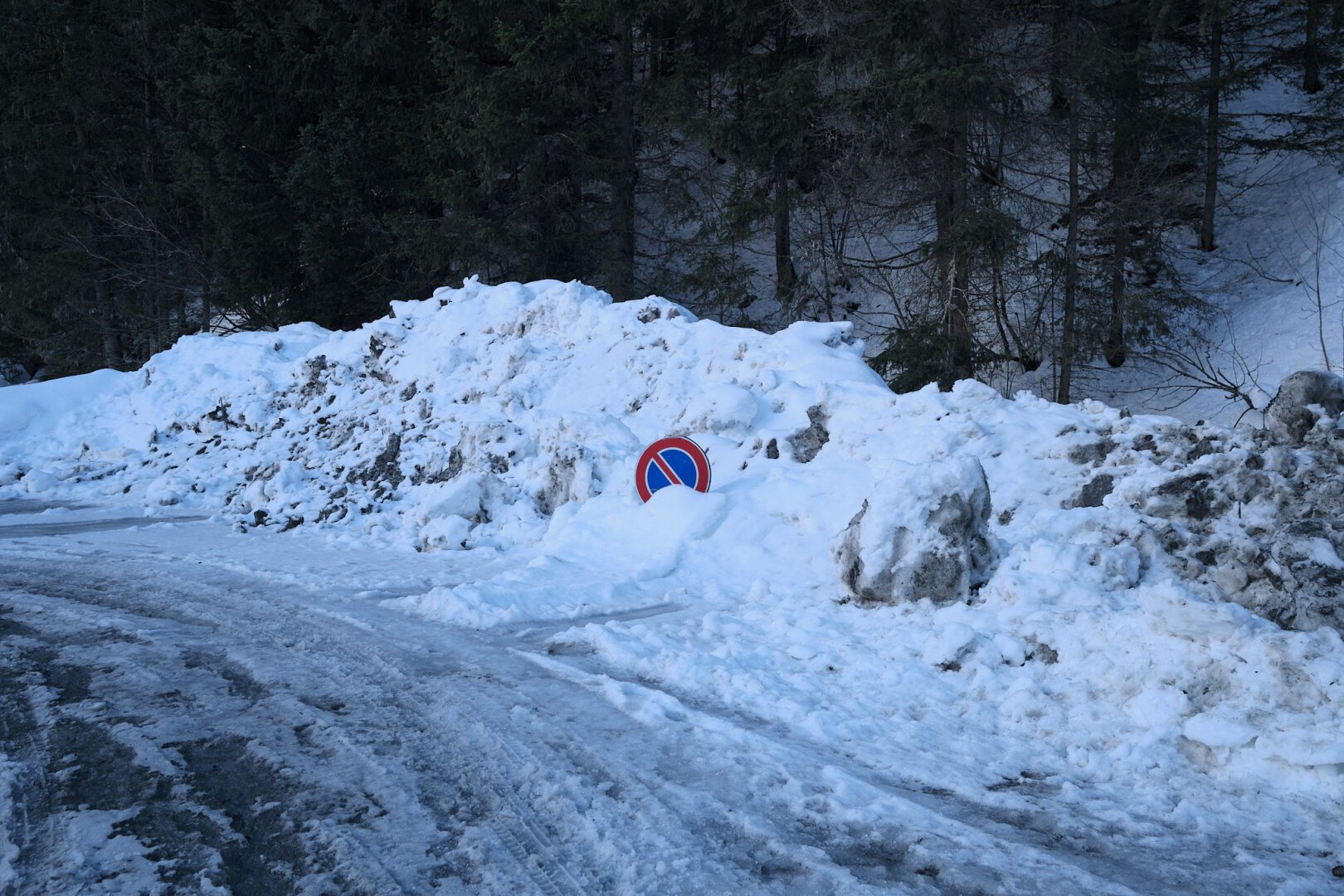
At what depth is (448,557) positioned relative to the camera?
720cm

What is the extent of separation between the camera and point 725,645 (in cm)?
477

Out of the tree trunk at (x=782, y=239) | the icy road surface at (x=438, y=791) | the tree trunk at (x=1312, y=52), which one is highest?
the tree trunk at (x=1312, y=52)

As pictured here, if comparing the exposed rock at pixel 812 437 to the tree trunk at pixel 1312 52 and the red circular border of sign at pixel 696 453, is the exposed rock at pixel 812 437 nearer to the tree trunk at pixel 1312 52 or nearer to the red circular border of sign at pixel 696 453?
the red circular border of sign at pixel 696 453

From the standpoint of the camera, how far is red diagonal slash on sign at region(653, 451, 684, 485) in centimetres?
726

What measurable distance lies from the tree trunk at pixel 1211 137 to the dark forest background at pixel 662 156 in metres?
0.11

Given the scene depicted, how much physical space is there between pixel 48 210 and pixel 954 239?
69.7 ft

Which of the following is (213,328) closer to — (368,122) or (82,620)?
(368,122)

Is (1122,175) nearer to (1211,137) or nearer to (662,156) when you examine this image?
(1211,137)

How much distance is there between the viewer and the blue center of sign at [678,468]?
7.21 meters

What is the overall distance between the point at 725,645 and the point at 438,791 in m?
1.93

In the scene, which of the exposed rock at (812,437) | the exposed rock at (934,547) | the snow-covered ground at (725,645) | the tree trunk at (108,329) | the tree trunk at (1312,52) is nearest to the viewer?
the snow-covered ground at (725,645)

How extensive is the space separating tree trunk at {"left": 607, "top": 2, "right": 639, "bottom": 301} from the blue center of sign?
9.03 m

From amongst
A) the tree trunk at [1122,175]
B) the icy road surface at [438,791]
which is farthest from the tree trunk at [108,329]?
the tree trunk at [1122,175]

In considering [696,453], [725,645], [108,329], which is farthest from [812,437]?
[108,329]
